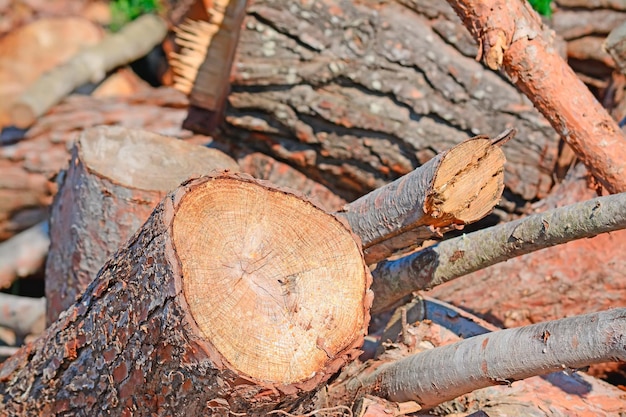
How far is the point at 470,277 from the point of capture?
2926 mm

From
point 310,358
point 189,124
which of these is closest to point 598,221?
point 310,358

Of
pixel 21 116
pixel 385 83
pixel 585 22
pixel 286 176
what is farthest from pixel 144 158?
pixel 585 22

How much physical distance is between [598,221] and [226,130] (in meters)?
2.02

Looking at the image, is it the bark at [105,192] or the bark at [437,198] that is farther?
the bark at [105,192]

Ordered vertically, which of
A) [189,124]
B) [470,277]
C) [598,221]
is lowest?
[189,124]

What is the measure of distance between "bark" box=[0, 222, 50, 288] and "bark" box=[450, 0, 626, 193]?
2408mm

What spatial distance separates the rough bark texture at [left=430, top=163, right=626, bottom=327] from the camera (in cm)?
273

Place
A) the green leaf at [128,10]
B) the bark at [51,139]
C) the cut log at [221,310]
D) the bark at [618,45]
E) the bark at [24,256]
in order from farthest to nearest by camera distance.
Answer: the green leaf at [128,10] → the bark at [51,139] → the bark at [24,256] → the bark at [618,45] → the cut log at [221,310]

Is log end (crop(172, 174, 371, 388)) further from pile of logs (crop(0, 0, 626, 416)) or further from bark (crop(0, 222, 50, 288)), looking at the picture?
bark (crop(0, 222, 50, 288))

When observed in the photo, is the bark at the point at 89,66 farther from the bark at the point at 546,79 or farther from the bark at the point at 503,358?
the bark at the point at 503,358

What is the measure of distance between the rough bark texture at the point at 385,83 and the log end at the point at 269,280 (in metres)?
1.47

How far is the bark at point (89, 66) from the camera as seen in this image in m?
4.40

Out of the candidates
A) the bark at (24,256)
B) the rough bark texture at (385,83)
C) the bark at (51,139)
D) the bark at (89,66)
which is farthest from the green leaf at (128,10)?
the rough bark texture at (385,83)

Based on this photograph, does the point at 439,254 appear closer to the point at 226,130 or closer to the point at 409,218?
the point at 409,218
